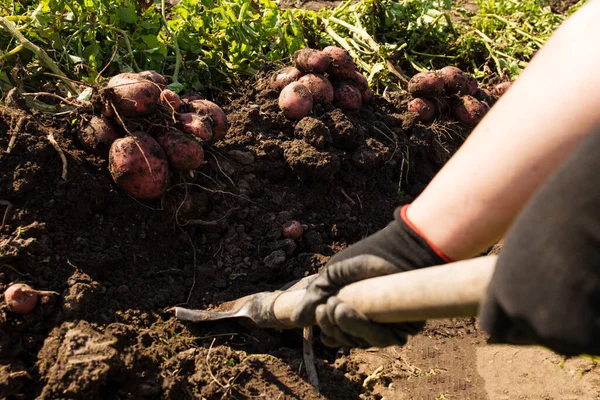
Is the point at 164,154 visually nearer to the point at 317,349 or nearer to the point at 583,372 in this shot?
the point at 317,349

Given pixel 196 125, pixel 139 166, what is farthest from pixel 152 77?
pixel 139 166

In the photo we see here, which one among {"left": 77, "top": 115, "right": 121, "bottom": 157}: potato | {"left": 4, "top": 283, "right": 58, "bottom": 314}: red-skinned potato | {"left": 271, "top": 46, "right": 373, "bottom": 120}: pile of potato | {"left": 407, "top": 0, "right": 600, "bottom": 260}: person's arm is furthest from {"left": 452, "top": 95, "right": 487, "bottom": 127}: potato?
{"left": 4, "top": 283, "right": 58, "bottom": 314}: red-skinned potato

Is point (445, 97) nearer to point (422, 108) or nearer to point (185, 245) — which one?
point (422, 108)

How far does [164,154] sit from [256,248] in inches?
21.4

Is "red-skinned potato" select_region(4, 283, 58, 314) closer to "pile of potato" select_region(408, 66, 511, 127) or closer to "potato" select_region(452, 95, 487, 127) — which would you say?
"pile of potato" select_region(408, 66, 511, 127)

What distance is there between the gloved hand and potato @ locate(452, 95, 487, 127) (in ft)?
6.18

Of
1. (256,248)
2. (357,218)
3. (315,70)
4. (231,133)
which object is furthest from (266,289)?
(315,70)

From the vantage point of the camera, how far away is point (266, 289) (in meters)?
2.36

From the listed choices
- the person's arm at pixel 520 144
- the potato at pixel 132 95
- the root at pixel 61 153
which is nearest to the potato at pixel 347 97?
the potato at pixel 132 95

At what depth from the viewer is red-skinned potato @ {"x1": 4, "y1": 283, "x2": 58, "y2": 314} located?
1888 millimetres

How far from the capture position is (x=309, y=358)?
2.09 meters

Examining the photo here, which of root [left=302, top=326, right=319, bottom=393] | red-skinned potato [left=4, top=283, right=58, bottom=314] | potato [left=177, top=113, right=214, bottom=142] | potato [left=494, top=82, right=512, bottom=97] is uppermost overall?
potato [left=177, top=113, right=214, bottom=142]

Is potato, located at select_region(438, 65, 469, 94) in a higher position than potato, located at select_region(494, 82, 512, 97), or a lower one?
higher

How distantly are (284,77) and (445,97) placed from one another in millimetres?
943
